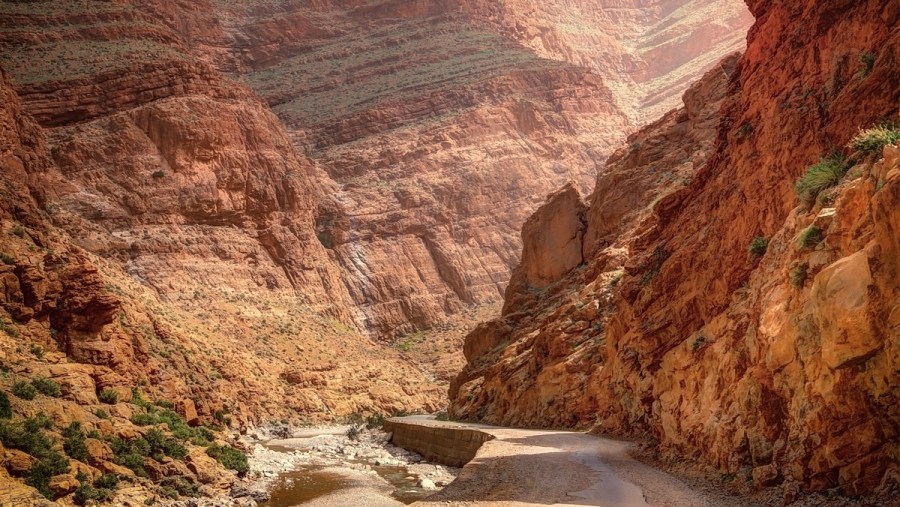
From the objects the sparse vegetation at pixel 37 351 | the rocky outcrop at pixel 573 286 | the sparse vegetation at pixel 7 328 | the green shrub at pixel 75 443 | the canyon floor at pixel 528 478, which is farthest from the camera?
the rocky outcrop at pixel 573 286

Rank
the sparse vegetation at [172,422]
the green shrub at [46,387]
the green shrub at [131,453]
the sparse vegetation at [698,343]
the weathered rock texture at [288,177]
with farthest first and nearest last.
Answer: the weathered rock texture at [288,177], the sparse vegetation at [172,422], the green shrub at [131,453], the green shrub at [46,387], the sparse vegetation at [698,343]

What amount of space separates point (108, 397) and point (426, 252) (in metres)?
63.6

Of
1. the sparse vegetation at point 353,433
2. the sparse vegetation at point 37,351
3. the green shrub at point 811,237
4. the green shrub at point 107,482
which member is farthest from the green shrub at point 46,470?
the sparse vegetation at point 353,433

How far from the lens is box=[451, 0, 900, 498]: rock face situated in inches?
400

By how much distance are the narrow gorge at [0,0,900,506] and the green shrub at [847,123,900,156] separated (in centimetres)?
9

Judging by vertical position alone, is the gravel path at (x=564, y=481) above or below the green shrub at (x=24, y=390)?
below

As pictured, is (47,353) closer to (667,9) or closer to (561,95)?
(561,95)

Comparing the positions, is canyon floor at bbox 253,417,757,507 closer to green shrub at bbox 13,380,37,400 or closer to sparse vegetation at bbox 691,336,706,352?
sparse vegetation at bbox 691,336,706,352

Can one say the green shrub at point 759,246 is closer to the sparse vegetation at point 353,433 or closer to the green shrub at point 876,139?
the green shrub at point 876,139

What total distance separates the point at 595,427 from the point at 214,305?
118 feet

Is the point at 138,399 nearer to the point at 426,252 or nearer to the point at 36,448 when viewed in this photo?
the point at 36,448

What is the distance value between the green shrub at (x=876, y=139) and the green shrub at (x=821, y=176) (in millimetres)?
774

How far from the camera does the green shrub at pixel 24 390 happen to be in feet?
57.5

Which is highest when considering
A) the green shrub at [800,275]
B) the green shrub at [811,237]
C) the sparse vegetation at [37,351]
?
the green shrub at [811,237]
